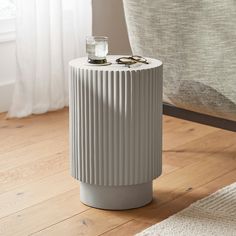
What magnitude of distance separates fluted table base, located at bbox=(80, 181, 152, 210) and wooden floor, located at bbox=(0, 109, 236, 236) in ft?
0.07

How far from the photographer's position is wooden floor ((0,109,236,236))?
1866 millimetres

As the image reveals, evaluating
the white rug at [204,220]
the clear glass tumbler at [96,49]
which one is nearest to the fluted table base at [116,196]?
the white rug at [204,220]

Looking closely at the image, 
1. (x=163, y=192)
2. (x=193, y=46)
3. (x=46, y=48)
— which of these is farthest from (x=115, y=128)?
(x=46, y=48)

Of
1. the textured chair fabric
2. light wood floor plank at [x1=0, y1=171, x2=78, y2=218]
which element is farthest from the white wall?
light wood floor plank at [x1=0, y1=171, x2=78, y2=218]

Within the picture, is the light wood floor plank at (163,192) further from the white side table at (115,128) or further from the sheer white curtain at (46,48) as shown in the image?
the sheer white curtain at (46,48)

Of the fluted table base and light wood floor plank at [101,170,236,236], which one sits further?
the fluted table base

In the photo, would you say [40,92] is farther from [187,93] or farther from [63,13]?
[187,93]

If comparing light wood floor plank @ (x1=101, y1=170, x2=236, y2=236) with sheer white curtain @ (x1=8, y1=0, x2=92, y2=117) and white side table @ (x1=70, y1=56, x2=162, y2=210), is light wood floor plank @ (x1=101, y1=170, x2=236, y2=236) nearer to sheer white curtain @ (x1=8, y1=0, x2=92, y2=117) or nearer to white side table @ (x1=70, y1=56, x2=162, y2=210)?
white side table @ (x1=70, y1=56, x2=162, y2=210)

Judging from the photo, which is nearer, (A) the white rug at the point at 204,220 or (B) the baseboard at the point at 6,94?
(A) the white rug at the point at 204,220

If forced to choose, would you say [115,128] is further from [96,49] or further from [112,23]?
[112,23]

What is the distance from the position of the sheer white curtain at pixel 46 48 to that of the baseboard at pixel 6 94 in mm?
106

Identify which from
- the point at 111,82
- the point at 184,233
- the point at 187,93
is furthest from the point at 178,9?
the point at 184,233

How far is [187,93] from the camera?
2312 mm

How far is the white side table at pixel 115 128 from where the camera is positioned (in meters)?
1.84
